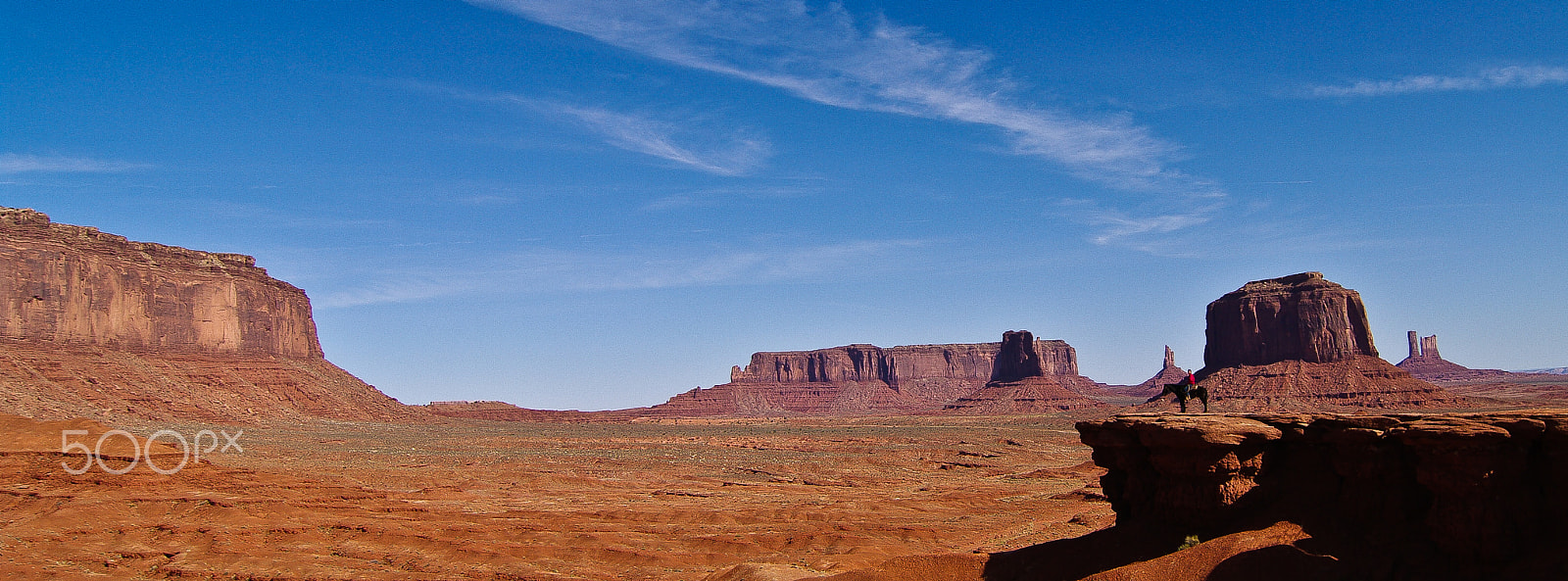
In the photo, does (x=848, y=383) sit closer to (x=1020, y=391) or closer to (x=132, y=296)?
(x=1020, y=391)

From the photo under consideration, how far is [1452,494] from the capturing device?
27.9ft

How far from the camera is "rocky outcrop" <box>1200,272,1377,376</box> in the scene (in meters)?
94.2

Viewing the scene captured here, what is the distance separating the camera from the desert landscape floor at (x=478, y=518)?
16344mm

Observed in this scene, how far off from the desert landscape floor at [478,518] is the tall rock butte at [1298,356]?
57.4 metres

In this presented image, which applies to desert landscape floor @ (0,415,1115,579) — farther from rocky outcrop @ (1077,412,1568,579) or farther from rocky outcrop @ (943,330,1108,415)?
rocky outcrop @ (943,330,1108,415)

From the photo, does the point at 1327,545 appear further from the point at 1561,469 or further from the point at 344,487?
the point at 344,487

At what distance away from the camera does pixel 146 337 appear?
8538 cm

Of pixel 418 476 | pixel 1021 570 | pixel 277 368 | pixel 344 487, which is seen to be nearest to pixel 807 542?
pixel 1021 570

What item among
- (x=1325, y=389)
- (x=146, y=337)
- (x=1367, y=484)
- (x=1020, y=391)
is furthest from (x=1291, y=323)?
(x=146, y=337)

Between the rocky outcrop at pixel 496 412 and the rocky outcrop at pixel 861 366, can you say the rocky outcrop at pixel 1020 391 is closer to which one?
the rocky outcrop at pixel 861 366

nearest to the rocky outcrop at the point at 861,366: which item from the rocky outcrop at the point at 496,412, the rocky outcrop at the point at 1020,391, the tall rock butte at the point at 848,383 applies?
the tall rock butte at the point at 848,383

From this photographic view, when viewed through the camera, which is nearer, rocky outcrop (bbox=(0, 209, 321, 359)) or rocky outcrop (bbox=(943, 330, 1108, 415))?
rocky outcrop (bbox=(0, 209, 321, 359))

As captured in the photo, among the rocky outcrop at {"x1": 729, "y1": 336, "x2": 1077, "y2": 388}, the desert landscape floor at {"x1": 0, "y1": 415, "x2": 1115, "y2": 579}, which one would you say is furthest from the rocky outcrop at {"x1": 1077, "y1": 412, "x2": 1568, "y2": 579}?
the rocky outcrop at {"x1": 729, "y1": 336, "x2": 1077, "y2": 388}

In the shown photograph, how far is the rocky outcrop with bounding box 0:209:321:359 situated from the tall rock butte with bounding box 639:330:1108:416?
246 feet
